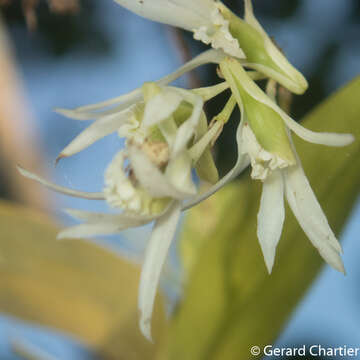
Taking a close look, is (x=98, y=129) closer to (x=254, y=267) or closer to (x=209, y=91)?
(x=209, y=91)

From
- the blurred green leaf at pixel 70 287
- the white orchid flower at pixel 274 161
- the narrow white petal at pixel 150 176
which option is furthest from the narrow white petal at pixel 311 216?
the blurred green leaf at pixel 70 287

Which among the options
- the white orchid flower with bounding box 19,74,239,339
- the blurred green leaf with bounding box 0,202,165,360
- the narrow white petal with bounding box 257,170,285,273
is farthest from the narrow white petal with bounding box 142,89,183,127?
the blurred green leaf with bounding box 0,202,165,360

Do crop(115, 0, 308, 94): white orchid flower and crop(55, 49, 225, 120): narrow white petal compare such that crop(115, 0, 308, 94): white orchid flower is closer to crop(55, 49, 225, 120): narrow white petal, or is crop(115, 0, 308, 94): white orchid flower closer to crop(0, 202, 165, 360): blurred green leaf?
crop(55, 49, 225, 120): narrow white petal

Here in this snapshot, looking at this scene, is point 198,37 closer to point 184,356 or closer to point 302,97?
point 184,356

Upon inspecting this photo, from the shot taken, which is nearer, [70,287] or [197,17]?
[197,17]

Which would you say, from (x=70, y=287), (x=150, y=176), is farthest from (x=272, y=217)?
(x=70, y=287)

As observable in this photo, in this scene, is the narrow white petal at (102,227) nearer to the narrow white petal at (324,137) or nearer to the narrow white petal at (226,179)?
the narrow white petal at (226,179)

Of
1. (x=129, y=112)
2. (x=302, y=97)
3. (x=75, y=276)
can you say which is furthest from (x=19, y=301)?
(x=302, y=97)
